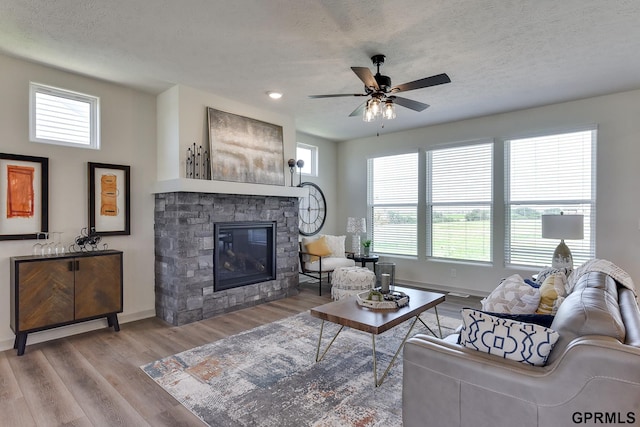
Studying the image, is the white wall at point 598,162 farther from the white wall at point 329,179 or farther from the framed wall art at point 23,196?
the framed wall art at point 23,196

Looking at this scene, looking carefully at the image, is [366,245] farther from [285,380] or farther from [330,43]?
[330,43]

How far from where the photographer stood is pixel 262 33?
283cm

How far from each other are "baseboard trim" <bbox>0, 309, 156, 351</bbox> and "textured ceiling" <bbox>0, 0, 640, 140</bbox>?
9.05 ft

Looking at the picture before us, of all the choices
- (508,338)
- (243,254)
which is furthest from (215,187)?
(508,338)

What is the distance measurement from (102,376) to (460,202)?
5.21 metres

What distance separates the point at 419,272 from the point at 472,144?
234 cm

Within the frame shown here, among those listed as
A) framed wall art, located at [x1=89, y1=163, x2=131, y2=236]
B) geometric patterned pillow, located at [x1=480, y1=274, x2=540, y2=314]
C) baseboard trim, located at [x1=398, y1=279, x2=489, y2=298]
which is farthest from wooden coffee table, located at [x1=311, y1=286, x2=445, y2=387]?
framed wall art, located at [x1=89, y1=163, x2=131, y2=236]

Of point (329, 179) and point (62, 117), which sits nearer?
point (62, 117)

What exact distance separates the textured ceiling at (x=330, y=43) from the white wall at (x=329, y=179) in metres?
2.48

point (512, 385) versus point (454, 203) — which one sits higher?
point (454, 203)

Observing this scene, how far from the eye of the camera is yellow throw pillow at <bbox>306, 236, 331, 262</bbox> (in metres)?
5.66

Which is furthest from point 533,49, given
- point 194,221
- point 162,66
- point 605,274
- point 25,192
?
point 25,192

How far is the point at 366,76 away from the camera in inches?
107

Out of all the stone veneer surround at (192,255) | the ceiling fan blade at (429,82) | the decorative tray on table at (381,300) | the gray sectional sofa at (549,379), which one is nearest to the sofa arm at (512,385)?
the gray sectional sofa at (549,379)
